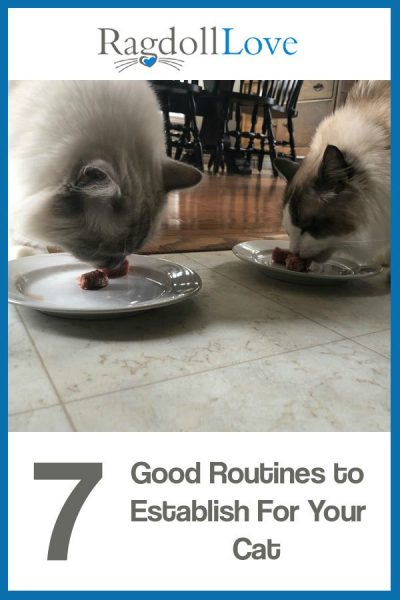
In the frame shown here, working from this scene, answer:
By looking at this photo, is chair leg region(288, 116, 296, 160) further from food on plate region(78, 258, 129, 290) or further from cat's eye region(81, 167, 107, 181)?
cat's eye region(81, 167, 107, 181)

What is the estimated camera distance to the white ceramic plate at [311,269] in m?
1.28

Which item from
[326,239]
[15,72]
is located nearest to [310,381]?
[326,239]

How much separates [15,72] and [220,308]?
0.74m

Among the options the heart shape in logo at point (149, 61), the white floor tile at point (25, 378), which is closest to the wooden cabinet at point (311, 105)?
the heart shape in logo at point (149, 61)

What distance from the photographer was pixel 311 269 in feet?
4.64

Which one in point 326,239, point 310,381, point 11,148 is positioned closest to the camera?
point 310,381

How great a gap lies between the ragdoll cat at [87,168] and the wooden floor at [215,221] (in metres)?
0.16

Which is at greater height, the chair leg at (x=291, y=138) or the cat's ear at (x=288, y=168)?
the chair leg at (x=291, y=138)

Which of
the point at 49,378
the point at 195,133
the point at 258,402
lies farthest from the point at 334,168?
the point at 195,133

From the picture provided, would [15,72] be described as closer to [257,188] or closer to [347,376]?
[347,376]

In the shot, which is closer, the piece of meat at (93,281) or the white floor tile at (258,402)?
the white floor tile at (258,402)

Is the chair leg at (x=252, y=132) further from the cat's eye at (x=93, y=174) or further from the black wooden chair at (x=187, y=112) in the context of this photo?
the cat's eye at (x=93, y=174)

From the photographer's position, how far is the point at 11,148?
995 mm

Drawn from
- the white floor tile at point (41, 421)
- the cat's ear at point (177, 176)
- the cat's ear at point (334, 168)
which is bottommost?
the white floor tile at point (41, 421)
